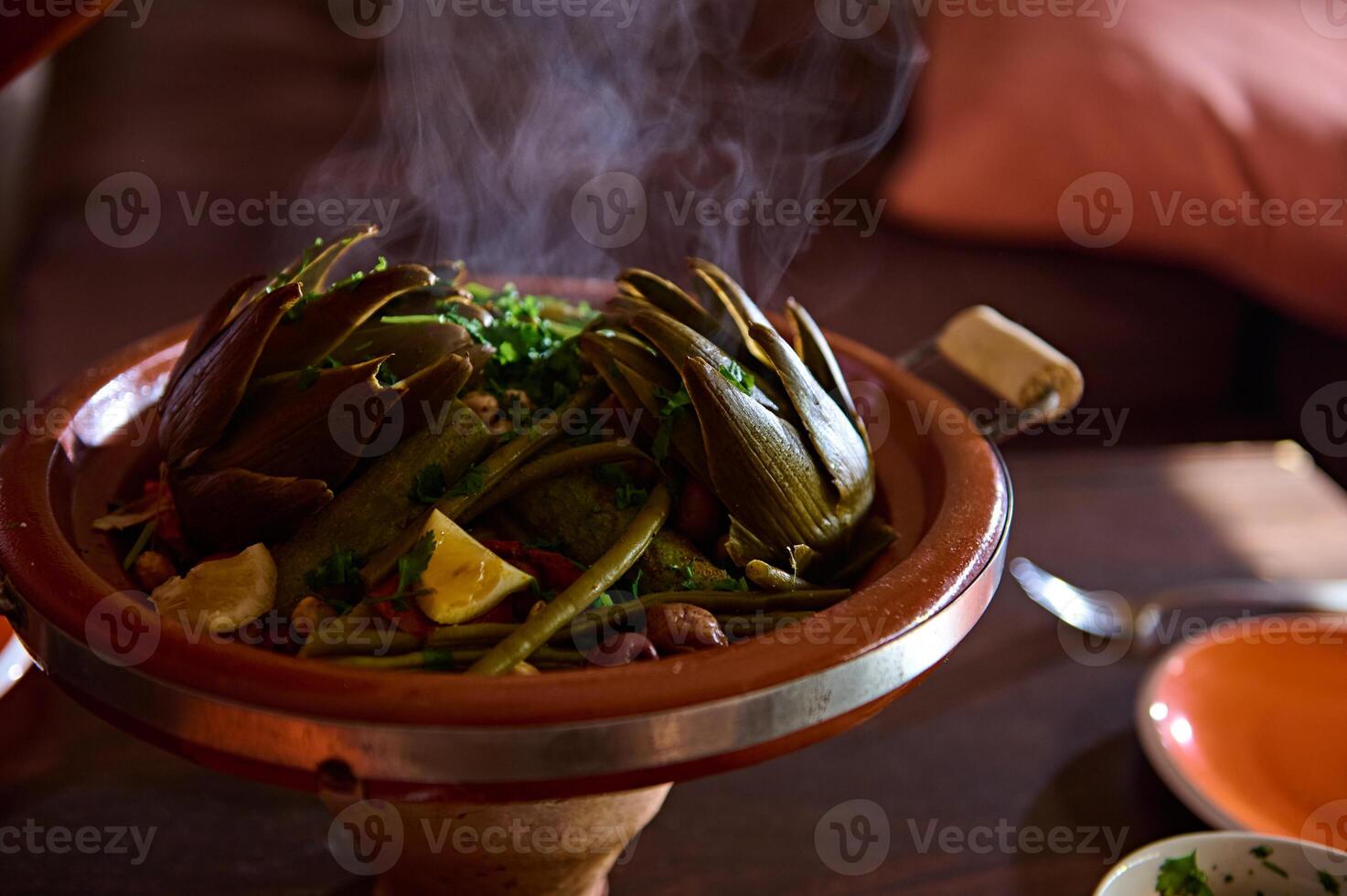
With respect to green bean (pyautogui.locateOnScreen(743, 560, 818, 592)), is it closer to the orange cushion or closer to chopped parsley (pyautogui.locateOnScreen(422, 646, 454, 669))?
chopped parsley (pyautogui.locateOnScreen(422, 646, 454, 669))

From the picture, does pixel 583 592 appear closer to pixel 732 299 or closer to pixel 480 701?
pixel 480 701

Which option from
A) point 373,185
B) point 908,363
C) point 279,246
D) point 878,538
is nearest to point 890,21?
point 373,185

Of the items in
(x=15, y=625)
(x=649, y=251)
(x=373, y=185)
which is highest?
(x=15, y=625)

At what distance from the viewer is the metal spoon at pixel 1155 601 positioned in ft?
4.44

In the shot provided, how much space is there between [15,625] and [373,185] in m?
1.64

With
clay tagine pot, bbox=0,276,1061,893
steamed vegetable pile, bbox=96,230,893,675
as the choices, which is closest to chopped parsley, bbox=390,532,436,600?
steamed vegetable pile, bbox=96,230,893,675

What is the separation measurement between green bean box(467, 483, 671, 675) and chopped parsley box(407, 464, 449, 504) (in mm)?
115

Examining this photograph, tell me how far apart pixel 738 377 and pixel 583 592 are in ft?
0.63

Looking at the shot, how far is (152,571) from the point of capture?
78cm

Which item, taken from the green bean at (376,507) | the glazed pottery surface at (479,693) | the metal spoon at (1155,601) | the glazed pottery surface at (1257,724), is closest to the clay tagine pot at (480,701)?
the glazed pottery surface at (479,693)

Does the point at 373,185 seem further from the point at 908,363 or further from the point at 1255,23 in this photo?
the point at 1255,23

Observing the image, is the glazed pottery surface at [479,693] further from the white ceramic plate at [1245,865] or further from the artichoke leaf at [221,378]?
the white ceramic plate at [1245,865]

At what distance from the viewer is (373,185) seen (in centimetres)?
223

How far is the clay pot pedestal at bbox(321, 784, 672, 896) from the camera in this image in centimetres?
75
